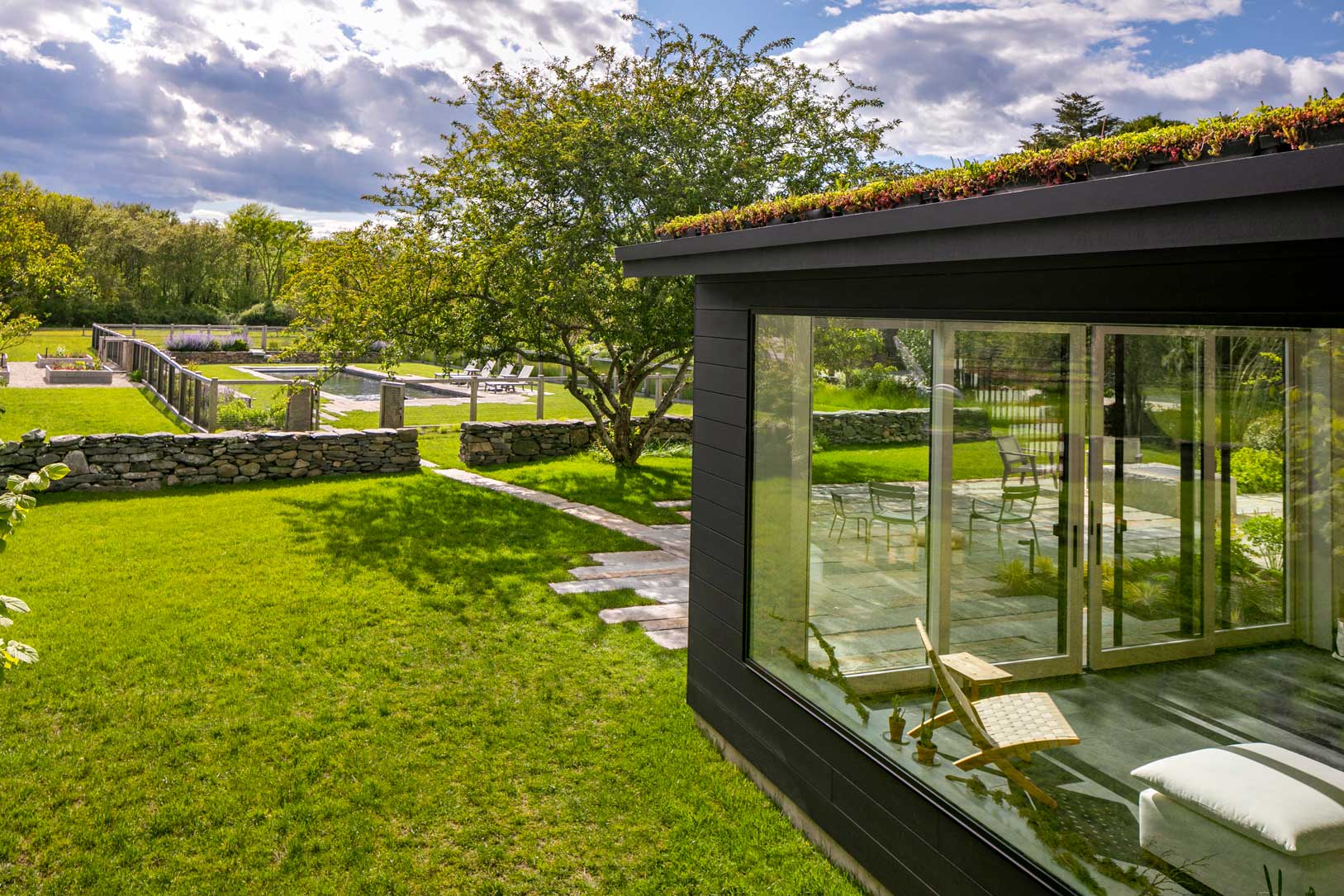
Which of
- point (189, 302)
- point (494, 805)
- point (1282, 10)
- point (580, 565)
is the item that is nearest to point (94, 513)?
point (580, 565)

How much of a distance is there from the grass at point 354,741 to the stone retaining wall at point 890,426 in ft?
6.52

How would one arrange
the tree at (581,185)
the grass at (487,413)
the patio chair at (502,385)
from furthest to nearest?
the patio chair at (502,385) → the grass at (487,413) → the tree at (581,185)

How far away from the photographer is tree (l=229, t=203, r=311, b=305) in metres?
59.2

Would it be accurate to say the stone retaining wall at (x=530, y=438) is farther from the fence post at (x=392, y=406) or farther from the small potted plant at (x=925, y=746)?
the small potted plant at (x=925, y=746)

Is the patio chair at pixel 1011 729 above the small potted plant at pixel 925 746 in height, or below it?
above

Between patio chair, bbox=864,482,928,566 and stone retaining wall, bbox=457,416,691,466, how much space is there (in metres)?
11.9

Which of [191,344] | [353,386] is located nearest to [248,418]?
[353,386]

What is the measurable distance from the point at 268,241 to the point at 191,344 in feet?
103

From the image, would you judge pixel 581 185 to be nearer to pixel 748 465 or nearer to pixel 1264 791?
pixel 748 465

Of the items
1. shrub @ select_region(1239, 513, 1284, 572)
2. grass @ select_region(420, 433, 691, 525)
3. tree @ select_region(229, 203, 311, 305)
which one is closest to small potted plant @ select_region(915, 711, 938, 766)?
shrub @ select_region(1239, 513, 1284, 572)

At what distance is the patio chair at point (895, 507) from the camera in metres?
3.81

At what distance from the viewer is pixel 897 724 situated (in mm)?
3656

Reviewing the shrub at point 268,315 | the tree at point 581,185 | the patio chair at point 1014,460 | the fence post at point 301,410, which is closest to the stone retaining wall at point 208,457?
the fence post at point 301,410

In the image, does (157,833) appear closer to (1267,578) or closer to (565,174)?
(1267,578)
